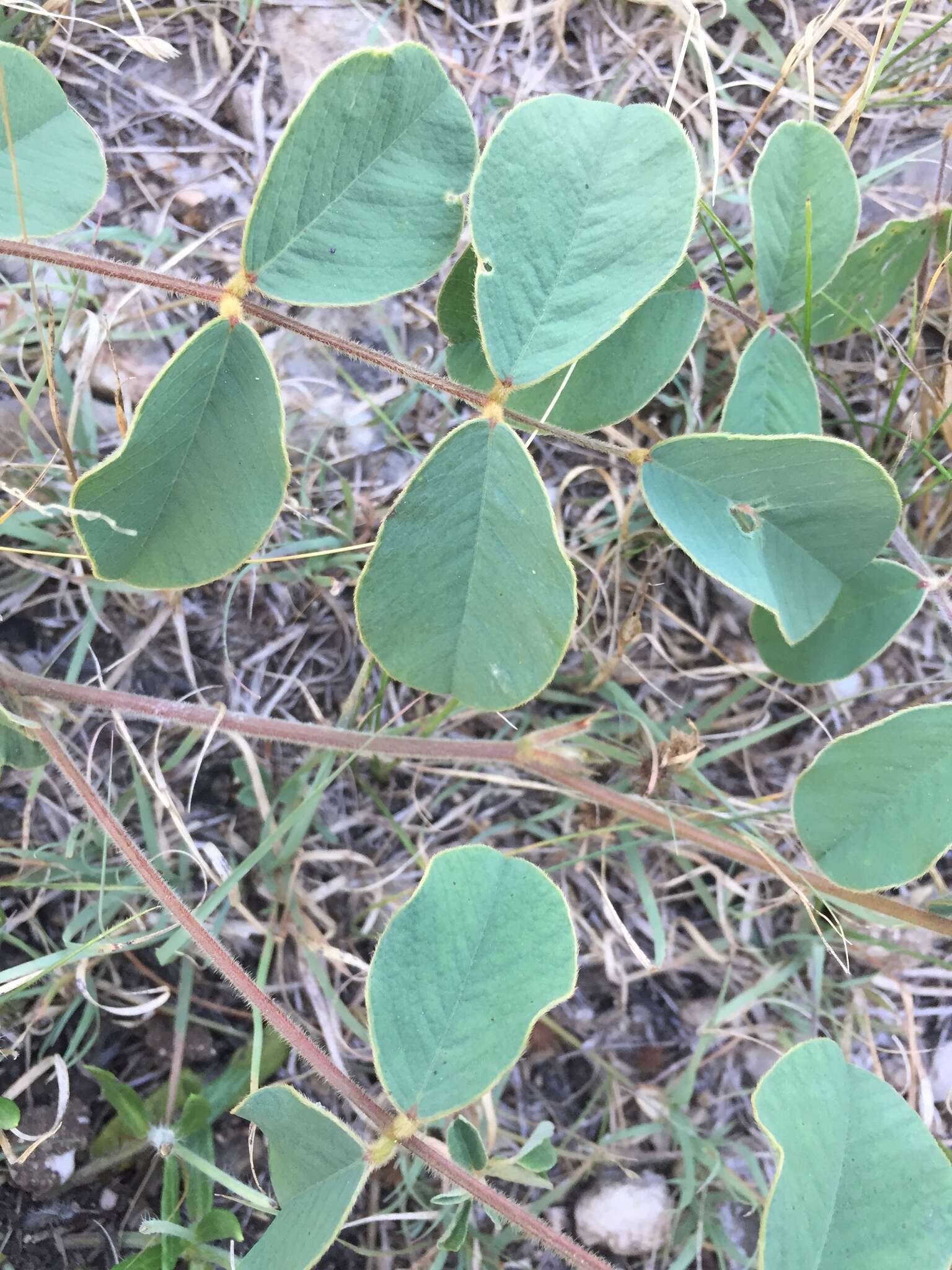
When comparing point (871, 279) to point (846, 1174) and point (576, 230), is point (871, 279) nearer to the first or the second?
point (576, 230)

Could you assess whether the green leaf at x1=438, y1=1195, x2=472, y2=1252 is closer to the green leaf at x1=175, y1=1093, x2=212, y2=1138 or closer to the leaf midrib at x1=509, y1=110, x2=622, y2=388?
the green leaf at x1=175, y1=1093, x2=212, y2=1138

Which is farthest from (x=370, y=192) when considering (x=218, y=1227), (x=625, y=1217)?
(x=625, y=1217)

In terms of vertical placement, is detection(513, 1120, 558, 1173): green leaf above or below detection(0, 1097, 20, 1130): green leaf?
above

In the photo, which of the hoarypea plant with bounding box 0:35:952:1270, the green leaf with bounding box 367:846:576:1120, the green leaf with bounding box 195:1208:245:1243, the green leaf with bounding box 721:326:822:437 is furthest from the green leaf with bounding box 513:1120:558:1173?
the green leaf with bounding box 721:326:822:437

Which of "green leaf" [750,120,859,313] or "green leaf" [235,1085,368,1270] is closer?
"green leaf" [235,1085,368,1270]

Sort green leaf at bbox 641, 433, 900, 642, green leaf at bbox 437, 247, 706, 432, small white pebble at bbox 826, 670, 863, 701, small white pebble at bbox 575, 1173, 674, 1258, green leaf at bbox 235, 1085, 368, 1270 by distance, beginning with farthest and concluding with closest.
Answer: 1. small white pebble at bbox 826, 670, 863, 701
2. small white pebble at bbox 575, 1173, 674, 1258
3. green leaf at bbox 437, 247, 706, 432
4. green leaf at bbox 641, 433, 900, 642
5. green leaf at bbox 235, 1085, 368, 1270

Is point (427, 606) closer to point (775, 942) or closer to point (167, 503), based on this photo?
point (167, 503)
